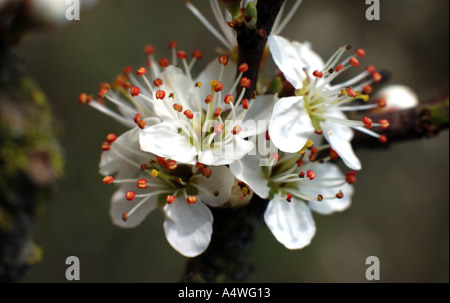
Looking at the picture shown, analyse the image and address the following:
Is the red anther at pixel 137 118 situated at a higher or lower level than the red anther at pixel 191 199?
higher

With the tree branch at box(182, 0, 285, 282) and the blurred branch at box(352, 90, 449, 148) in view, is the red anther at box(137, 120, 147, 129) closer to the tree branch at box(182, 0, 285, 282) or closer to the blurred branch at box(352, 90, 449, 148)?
the tree branch at box(182, 0, 285, 282)

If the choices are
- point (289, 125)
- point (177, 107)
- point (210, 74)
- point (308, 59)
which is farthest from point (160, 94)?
point (308, 59)

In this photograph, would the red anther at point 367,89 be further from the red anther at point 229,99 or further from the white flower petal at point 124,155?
the white flower petal at point 124,155

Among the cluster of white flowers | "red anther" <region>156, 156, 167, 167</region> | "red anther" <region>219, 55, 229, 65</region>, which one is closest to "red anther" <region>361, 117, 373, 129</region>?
the cluster of white flowers

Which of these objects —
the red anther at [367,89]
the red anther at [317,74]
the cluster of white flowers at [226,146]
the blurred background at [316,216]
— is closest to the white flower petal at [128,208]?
the cluster of white flowers at [226,146]

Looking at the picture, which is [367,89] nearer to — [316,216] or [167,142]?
[167,142]

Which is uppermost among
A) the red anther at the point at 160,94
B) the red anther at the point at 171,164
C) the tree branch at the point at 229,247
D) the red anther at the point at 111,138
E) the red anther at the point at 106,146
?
the red anther at the point at 160,94
